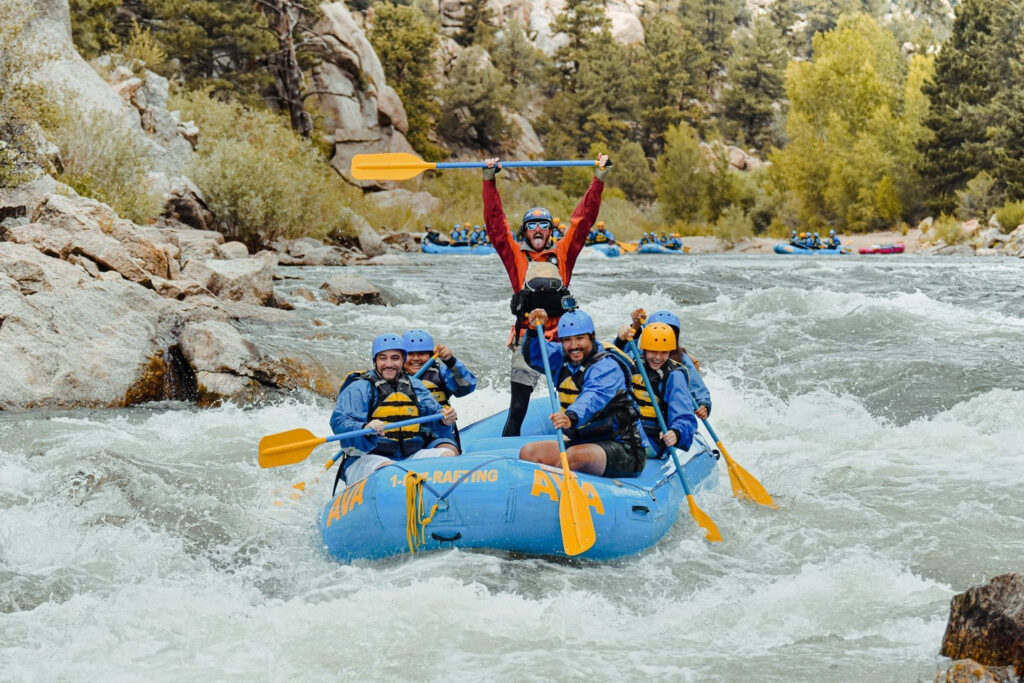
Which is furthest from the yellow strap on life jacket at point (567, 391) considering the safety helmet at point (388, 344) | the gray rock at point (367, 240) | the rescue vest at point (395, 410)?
the gray rock at point (367, 240)

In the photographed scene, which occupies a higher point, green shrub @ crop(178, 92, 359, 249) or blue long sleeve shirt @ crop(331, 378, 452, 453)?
green shrub @ crop(178, 92, 359, 249)

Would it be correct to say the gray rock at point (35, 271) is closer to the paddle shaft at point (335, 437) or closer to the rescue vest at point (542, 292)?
the paddle shaft at point (335, 437)

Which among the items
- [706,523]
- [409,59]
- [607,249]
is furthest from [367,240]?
[409,59]

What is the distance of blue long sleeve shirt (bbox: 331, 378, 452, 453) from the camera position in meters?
5.15

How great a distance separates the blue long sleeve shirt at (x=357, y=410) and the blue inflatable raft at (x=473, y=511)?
1.40 ft

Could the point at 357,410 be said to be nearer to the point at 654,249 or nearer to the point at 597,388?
the point at 597,388

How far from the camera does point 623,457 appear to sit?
5094 mm

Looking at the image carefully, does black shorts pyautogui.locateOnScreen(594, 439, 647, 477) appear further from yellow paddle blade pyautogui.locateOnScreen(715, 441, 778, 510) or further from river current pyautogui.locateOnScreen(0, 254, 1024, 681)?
yellow paddle blade pyautogui.locateOnScreen(715, 441, 778, 510)

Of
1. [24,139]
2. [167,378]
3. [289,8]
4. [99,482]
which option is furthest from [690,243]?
[99,482]

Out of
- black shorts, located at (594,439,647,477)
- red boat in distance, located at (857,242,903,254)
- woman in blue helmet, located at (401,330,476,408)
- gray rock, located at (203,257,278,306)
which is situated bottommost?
black shorts, located at (594,439,647,477)

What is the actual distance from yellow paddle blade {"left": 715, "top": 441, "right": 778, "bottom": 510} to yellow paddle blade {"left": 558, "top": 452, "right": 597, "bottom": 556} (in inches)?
58.7

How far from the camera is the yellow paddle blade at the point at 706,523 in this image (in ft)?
16.9

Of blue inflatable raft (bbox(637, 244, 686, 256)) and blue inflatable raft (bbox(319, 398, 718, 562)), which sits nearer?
blue inflatable raft (bbox(319, 398, 718, 562))

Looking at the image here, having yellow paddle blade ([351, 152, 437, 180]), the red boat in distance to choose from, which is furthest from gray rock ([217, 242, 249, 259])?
the red boat in distance
